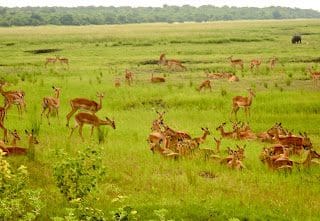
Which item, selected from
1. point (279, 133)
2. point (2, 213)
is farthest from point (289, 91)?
point (2, 213)

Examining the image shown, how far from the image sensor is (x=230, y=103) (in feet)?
69.7

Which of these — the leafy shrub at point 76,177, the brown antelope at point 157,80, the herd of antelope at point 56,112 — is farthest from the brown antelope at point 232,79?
the leafy shrub at point 76,177

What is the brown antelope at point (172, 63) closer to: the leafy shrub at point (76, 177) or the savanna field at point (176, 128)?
the savanna field at point (176, 128)

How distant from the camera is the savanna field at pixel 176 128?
34.9 ft

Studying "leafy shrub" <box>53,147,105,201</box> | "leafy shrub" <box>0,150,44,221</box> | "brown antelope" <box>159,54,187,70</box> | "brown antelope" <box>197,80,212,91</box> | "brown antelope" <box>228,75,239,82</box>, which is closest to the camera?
"leafy shrub" <box>0,150,44,221</box>

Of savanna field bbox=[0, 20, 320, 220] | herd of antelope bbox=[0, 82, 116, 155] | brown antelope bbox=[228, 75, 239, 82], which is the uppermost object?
herd of antelope bbox=[0, 82, 116, 155]

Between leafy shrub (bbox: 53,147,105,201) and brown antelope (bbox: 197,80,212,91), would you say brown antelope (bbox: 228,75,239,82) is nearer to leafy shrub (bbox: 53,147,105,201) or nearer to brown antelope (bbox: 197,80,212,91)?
brown antelope (bbox: 197,80,212,91)

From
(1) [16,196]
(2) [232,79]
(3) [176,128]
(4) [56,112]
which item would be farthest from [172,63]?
(1) [16,196]

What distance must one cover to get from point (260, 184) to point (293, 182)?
802 millimetres

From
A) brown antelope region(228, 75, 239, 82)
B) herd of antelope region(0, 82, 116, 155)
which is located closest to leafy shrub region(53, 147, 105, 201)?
herd of antelope region(0, 82, 116, 155)

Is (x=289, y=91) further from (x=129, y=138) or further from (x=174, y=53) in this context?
(x=174, y=53)

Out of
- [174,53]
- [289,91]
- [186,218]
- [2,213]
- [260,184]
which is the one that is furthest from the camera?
[174,53]

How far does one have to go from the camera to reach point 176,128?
17969mm

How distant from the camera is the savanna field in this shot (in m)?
10.6
